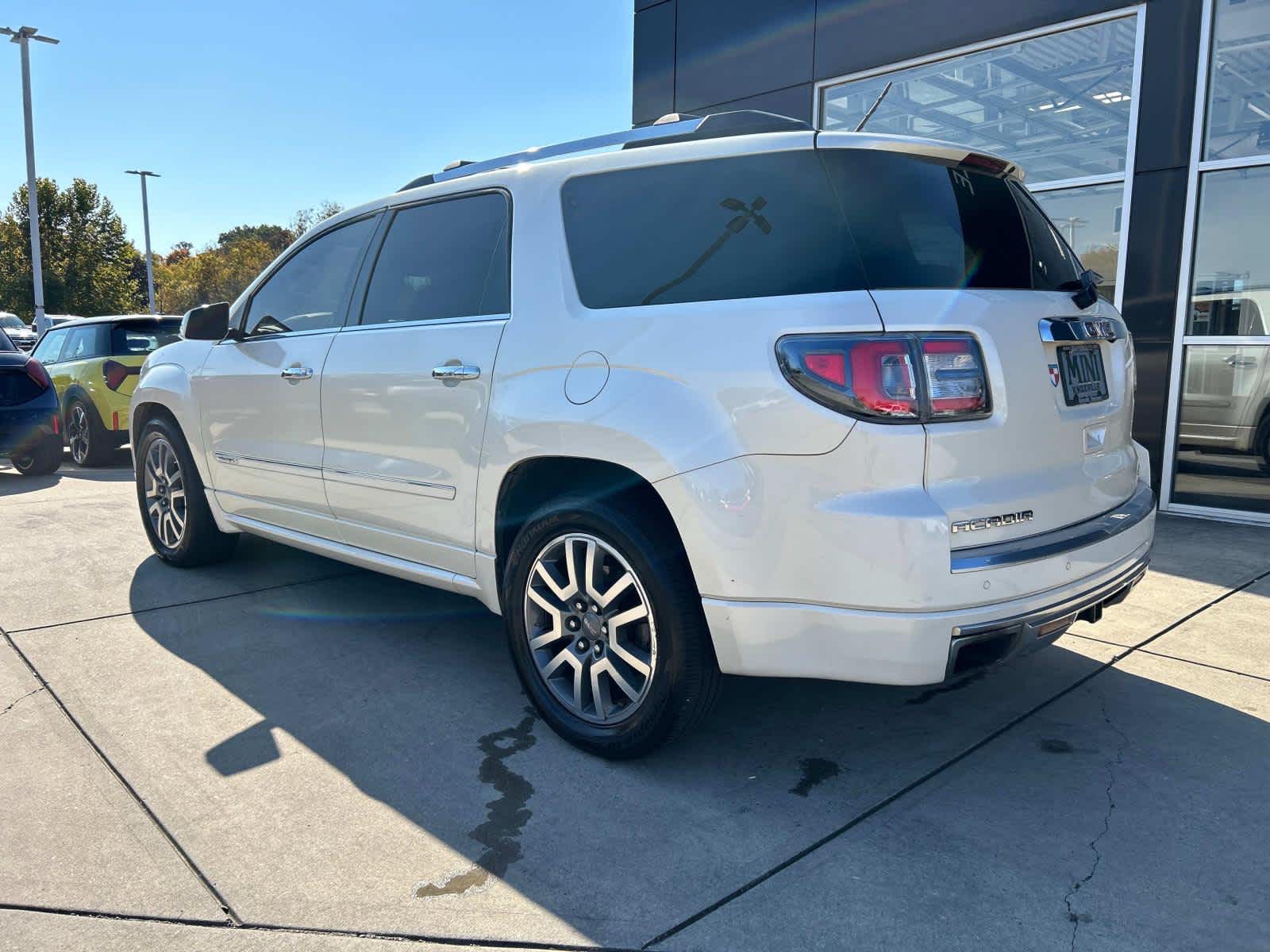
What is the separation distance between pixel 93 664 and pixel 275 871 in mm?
1877

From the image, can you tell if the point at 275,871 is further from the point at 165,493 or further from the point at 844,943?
the point at 165,493

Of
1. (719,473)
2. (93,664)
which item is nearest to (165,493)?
(93,664)

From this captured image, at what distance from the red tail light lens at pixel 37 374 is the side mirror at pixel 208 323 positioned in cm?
560

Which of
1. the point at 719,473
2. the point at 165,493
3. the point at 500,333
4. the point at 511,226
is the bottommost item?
the point at 165,493

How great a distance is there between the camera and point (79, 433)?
10000 mm

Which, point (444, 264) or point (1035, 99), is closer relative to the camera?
point (444, 264)

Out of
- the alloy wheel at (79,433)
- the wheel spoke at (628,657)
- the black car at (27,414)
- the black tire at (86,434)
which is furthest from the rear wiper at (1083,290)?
the alloy wheel at (79,433)

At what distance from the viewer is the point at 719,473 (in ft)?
8.16

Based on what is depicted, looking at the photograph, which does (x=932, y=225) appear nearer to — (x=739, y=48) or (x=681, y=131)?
(x=681, y=131)

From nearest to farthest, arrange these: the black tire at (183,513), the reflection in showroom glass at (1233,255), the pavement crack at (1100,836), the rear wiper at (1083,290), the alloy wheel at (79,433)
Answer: the pavement crack at (1100,836) → the rear wiper at (1083,290) → the black tire at (183,513) → the reflection in showroom glass at (1233,255) → the alloy wheel at (79,433)

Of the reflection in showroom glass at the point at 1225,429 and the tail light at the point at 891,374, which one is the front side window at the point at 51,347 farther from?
the reflection in showroom glass at the point at 1225,429

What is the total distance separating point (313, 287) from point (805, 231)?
2518 mm

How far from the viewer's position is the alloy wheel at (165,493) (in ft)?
16.4

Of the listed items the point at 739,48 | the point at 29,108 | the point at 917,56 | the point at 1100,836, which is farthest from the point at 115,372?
the point at 29,108
